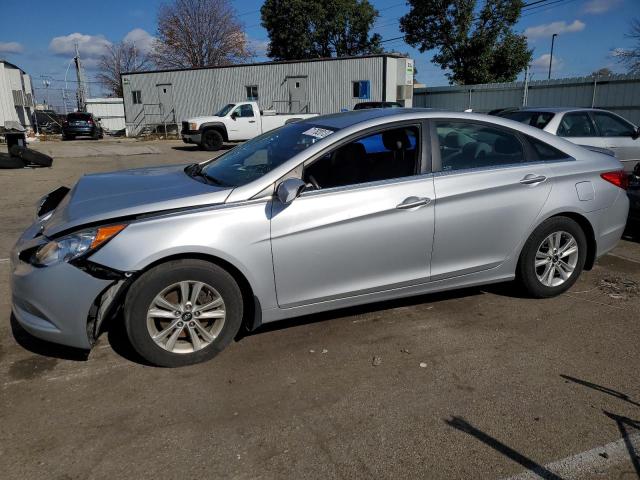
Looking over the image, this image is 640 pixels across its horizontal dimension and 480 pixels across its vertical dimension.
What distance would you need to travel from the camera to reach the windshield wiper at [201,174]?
3.60m

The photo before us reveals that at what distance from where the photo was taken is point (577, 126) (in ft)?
28.1

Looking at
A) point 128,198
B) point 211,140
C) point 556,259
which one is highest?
point 128,198

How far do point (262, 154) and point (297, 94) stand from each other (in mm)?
25469

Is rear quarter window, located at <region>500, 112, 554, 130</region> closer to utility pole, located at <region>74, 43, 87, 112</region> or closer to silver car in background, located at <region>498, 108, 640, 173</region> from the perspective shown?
silver car in background, located at <region>498, 108, 640, 173</region>

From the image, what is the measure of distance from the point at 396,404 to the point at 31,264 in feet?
7.59

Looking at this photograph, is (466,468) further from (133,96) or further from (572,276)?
(133,96)

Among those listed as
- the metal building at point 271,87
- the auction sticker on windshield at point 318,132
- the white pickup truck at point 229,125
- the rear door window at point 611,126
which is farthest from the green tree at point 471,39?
the auction sticker on windshield at point 318,132

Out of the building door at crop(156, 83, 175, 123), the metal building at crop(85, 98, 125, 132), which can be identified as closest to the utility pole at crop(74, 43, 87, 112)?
the metal building at crop(85, 98, 125, 132)

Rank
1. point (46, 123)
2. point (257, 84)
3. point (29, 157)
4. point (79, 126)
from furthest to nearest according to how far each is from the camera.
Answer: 1. point (46, 123)
2. point (79, 126)
3. point (257, 84)
4. point (29, 157)

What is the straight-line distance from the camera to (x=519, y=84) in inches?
850

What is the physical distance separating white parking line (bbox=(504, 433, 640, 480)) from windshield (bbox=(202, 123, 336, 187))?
91.9 inches

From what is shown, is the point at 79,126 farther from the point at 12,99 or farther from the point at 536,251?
the point at 536,251

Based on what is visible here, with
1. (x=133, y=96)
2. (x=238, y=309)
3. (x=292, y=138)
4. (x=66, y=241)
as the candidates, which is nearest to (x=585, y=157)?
(x=292, y=138)

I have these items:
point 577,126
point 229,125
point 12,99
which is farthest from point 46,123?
point 577,126
